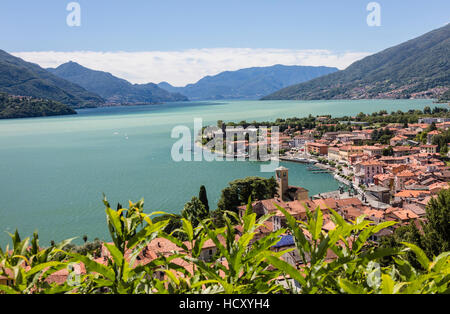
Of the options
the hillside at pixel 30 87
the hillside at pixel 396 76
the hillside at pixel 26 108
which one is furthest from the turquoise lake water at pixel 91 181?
the hillside at pixel 396 76

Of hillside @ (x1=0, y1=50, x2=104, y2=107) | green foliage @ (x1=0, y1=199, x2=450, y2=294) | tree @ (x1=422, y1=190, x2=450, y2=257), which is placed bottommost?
tree @ (x1=422, y1=190, x2=450, y2=257)

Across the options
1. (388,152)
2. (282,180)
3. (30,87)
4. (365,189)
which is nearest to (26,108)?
(30,87)

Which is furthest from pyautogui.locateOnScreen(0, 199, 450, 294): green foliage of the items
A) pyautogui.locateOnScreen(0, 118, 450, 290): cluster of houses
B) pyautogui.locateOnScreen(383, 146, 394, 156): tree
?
pyautogui.locateOnScreen(383, 146, 394, 156): tree

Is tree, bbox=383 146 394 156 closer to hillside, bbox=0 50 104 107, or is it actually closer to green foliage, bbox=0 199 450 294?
green foliage, bbox=0 199 450 294

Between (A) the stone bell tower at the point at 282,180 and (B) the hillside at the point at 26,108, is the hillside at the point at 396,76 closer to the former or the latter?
(B) the hillside at the point at 26,108
